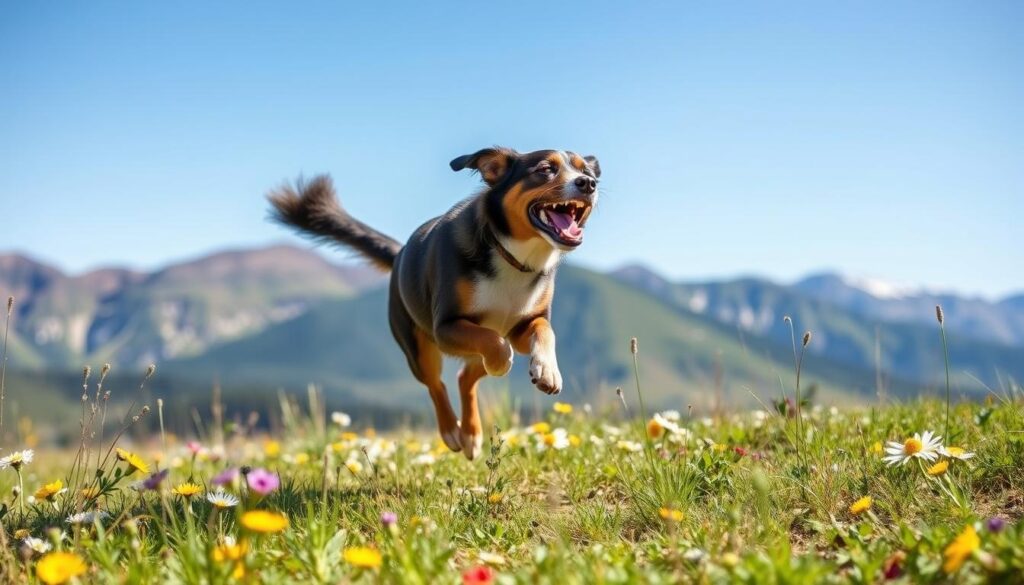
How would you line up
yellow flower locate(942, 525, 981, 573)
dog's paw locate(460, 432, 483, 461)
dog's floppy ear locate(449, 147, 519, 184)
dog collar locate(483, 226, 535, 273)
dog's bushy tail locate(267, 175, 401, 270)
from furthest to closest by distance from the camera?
dog's bushy tail locate(267, 175, 401, 270), dog's paw locate(460, 432, 483, 461), dog's floppy ear locate(449, 147, 519, 184), dog collar locate(483, 226, 535, 273), yellow flower locate(942, 525, 981, 573)

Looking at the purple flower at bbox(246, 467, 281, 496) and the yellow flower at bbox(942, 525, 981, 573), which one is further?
the purple flower at bbox(246, 467, 281, 496)

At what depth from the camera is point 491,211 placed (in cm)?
576

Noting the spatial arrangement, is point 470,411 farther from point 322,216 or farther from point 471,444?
point 322,216

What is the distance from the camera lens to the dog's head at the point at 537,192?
213 inches

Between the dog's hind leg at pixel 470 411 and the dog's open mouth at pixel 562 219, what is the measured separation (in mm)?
1307

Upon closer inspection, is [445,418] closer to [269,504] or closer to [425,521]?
[269,504]

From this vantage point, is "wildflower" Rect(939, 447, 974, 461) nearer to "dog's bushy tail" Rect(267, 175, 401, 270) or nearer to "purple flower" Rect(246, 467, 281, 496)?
"purple flower" Rect(246, 467, 281, 496)

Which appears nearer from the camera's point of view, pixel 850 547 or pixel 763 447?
pixel 850 547

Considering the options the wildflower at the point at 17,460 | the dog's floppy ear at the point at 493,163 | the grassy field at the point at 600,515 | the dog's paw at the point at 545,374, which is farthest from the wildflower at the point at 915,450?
the wildflower at the point at 17,460

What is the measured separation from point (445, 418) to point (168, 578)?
3395mm

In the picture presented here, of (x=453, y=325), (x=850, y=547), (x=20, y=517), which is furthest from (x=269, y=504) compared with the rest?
(x=850, y=547)

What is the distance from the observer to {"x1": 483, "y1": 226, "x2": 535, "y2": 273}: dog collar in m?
5.71

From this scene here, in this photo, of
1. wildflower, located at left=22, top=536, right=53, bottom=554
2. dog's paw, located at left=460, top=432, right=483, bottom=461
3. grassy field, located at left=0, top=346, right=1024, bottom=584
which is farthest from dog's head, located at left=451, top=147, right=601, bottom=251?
wildflower, located at left=22, top=536, right=53, bottom=554

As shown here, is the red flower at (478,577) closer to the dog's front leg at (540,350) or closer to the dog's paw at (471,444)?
the dog's front leg at (540,350)
